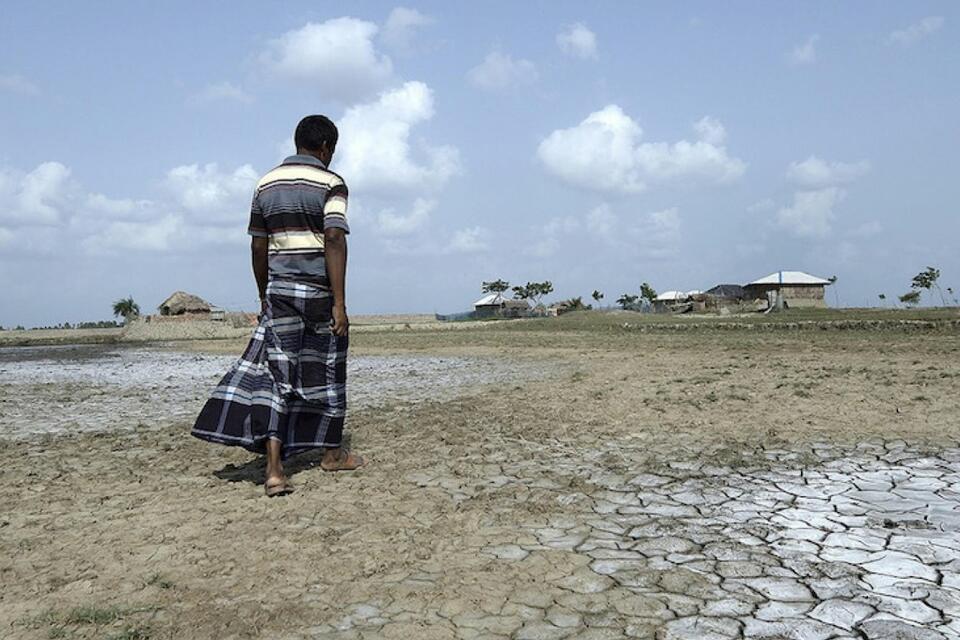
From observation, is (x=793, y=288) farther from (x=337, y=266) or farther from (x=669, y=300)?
(x=337, y=266)

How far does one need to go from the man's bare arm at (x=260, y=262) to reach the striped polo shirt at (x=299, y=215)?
6 cm

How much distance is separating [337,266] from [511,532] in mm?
1975

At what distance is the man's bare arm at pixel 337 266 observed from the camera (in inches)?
180

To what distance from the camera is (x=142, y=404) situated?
9.31 metres

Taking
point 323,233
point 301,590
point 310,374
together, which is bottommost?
point 301,590

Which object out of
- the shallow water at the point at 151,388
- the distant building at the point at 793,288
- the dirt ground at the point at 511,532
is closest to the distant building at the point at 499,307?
the distant building at the point at 793,288

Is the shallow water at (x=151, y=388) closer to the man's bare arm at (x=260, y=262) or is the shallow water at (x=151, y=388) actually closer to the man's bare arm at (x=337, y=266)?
the man's bare arm at (x=260, y=262)

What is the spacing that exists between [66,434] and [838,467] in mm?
6517

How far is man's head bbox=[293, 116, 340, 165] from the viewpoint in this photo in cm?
486

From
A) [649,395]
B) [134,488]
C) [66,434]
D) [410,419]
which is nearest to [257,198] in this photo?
[134,488]

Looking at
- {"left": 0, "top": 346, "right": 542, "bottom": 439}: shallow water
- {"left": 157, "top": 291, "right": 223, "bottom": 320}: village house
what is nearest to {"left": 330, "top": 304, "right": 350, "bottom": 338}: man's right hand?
{"left": 0, "top": 346, "right": 542, "bottom": 439}: shallow water

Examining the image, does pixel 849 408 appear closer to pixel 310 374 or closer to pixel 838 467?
pixel 838 467

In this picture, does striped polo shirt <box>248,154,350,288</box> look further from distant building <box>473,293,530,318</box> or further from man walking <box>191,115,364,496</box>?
distant building <box>473,293,530,318</box>

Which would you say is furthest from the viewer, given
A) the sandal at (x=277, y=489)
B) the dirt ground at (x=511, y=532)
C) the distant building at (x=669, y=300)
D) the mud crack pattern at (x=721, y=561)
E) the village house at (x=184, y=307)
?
the distant building at (x=669, y=300)
